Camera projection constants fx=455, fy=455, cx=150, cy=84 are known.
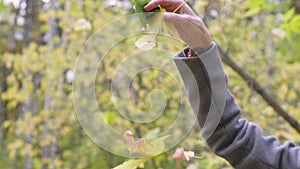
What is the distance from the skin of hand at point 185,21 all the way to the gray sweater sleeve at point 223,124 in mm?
27

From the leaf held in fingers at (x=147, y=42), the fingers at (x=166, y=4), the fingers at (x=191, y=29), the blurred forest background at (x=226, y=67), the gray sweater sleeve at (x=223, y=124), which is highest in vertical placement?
the fingers at (x=166, y=4)

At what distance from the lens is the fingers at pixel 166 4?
50 centimetres

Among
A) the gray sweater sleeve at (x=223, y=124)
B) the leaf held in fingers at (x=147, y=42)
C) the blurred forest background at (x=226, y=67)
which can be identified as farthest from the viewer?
the blurred forest background at (x=226, y=67)

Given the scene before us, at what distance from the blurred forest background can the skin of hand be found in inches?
21.4

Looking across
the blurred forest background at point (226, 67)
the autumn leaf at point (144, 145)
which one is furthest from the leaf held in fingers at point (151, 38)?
the blurred forest background at point (226, 67)

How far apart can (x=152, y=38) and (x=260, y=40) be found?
2281 millimetres

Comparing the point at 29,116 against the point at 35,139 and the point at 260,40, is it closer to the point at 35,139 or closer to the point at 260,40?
the point at 35,139

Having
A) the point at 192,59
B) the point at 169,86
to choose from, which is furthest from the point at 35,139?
the point at 192,59

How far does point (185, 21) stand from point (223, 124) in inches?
9.6

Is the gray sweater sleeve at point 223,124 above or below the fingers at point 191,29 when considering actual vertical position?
below

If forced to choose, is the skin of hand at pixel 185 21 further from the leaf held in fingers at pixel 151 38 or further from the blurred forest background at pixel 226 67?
the blurred forest background at pixel 226 67

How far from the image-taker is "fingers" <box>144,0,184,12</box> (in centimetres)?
50

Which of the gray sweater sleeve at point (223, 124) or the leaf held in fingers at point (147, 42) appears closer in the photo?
the leaf held in fingers at point (147, 42)

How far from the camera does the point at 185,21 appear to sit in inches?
Result: 22.1
